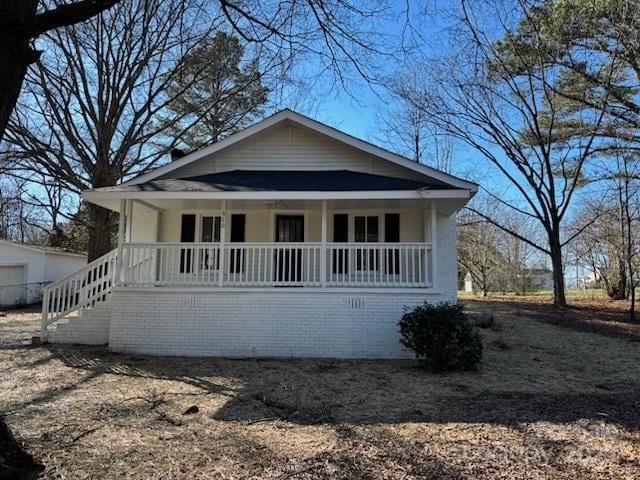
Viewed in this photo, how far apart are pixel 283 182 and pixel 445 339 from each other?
16.3 ft

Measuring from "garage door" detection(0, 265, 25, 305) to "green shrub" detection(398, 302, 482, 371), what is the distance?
21.2m

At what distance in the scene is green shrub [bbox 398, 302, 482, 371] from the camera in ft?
26.1

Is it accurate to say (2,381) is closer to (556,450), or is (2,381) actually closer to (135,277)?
(135,277)

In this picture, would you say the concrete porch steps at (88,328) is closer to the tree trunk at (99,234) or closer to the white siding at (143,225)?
the white siding at (143,225)

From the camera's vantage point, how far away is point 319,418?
18.0 ft

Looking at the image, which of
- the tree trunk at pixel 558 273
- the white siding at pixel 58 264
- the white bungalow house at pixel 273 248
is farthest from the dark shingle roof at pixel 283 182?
the white siding at pixel 58 264

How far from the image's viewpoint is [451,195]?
9.44 m

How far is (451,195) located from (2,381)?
8735mm

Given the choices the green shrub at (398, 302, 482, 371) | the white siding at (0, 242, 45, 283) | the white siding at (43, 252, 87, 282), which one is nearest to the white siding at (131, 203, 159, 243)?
the green shrub at (398, 302, 482, 371)

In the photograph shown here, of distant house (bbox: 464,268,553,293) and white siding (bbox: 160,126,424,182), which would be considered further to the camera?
distant house (bbox: 464,268,553,293)

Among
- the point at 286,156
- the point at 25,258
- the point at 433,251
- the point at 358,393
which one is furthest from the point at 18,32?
the point at 25,258

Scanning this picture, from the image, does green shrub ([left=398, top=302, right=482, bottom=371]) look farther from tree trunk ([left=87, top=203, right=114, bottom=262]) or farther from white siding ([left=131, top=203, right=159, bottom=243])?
tree trunk ([left=87, top=203, right=114, bottom=262])

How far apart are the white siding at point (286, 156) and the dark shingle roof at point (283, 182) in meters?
0.25

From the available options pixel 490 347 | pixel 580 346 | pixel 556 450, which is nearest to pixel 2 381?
pixel 556 450
